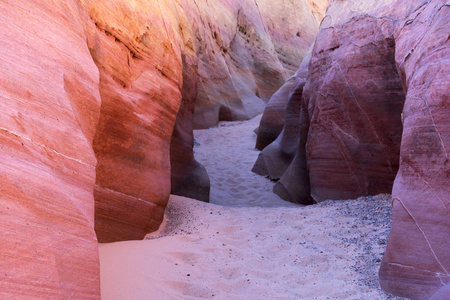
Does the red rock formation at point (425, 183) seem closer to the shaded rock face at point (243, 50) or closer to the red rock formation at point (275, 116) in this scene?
the red rock formation at point (275, 116)

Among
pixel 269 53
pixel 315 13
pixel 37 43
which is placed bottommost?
pixel 37 43

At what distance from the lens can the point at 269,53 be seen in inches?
725

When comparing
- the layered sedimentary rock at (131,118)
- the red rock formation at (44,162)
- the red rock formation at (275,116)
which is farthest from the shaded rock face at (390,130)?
the layered sedimentary rock at (131,118)

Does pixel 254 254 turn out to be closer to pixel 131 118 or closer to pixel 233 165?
pixel 131 118

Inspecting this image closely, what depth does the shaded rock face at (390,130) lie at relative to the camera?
8.02ft

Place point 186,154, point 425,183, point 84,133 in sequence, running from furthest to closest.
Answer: point 186,154, point 425,183, point 84,133

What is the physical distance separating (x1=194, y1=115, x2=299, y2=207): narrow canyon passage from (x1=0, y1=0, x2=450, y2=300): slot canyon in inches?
5.6

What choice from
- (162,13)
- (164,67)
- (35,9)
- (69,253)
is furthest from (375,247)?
(162,13)

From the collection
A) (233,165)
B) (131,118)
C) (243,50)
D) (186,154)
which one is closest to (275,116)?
(233,165)

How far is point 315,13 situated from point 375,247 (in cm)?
2492

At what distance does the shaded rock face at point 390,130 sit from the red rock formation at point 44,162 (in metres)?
2.10

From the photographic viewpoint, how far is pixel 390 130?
4902 millimetres

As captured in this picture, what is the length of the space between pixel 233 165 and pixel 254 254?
6.34 m

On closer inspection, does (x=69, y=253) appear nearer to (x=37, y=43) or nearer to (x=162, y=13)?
(x=37, y=43)
